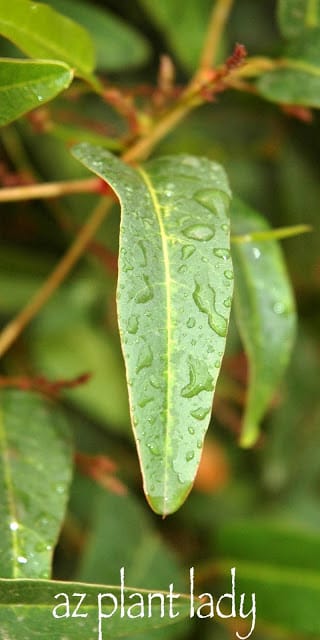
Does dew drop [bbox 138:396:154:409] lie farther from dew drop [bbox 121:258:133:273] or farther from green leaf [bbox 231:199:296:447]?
green leaf [bbox 231:199:296:447]

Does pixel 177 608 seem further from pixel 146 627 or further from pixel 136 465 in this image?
pixel 136 465

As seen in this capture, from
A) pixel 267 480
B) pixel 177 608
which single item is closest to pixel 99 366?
pixel 267 480

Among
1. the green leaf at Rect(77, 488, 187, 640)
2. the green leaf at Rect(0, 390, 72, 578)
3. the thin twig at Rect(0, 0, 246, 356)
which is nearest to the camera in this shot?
the green leaf at Rect(0, 390, 72, 578)

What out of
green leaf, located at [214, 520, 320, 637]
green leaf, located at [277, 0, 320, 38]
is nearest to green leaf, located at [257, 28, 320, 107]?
green leaf, located at [277, 0, 320, 38]

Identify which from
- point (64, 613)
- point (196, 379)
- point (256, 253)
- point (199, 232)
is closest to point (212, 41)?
point (256, 253)

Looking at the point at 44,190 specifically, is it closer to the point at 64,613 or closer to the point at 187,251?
Result: the point at 187,251
